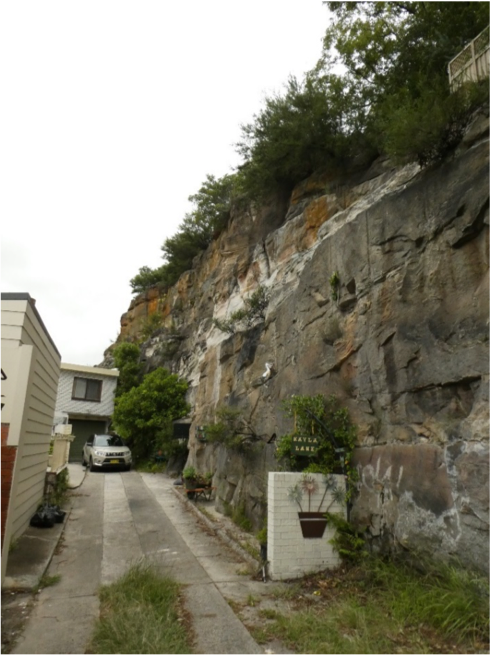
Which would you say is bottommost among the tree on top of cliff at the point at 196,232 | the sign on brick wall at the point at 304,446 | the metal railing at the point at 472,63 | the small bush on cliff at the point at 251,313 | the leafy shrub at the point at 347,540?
the leafy shrub at the point at 347,540

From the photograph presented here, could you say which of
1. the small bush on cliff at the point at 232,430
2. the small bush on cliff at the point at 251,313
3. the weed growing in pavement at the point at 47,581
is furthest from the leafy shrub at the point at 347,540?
the small bush on cliff at the point at 251,313

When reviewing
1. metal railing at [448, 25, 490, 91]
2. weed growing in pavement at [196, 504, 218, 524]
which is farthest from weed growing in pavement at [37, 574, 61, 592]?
metal railing at [448, 25, 490, 91]

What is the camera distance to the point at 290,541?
21.4 feet

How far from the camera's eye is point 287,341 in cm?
994

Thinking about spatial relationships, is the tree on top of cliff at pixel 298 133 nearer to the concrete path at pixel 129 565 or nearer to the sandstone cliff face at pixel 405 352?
the sandstone cliff face at pixel 405 352

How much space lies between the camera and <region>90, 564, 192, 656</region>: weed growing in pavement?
4.30m

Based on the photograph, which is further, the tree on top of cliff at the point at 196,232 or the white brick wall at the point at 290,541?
the tree on top of cliff at the point at 196,232

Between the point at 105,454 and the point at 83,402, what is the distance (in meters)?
7.67

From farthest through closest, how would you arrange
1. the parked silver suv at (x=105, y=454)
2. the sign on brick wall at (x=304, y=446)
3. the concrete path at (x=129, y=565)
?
the parked silver suv at (x=105, y=454) → the sign on brick wall at (x=304, y=446) → the concrete path at (x=129, y=565)

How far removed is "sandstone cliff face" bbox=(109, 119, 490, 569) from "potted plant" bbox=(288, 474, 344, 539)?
0.43m

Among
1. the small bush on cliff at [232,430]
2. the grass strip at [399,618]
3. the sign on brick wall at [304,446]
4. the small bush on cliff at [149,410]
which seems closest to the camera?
the grass strip at [399,618]

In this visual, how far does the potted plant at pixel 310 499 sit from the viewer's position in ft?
21.7

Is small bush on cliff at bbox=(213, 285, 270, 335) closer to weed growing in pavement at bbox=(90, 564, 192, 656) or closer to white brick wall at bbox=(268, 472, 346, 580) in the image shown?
white brick wall at bbox=(268, 472, 346, 580)

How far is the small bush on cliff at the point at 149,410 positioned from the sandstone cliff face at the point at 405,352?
9.97 m
